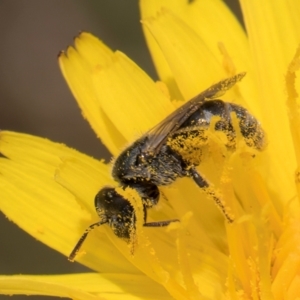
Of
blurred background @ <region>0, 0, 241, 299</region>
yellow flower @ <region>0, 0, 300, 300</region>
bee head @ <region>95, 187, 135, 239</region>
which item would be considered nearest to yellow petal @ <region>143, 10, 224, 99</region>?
yellow flower @ <region>0, 0, 300, 300</region>

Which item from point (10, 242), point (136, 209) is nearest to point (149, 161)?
point (136, 209)

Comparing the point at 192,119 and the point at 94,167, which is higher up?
the point at 192,119

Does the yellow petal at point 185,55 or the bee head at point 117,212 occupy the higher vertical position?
the yellow petal at point 185,55

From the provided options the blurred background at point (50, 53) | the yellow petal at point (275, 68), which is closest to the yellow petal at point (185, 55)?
the yellow petal at point (275, 68)

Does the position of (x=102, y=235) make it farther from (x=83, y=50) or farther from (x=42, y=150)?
(x=83, y=50)

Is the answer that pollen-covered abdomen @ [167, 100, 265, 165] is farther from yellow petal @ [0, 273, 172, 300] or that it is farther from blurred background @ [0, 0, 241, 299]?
blurred background @ [0, 0, 241, 299]

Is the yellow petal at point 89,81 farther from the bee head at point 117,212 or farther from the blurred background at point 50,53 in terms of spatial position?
the blurred background at point 50,53
